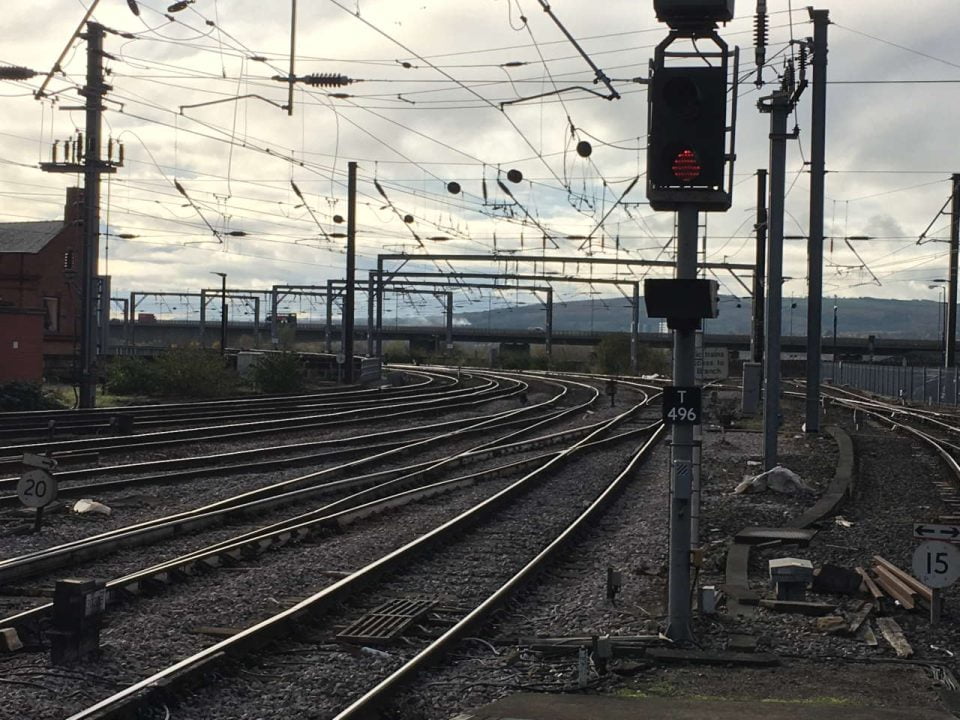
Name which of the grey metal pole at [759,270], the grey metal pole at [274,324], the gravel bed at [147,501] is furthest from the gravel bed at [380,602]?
the grey metal pole at [274,324]

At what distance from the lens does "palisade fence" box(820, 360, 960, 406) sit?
158ft

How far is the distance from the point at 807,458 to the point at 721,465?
7.17 ft

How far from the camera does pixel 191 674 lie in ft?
25.3

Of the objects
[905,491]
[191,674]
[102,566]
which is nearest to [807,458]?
[905,491]

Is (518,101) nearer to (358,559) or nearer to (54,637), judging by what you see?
(358,559)

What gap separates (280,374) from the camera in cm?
4541

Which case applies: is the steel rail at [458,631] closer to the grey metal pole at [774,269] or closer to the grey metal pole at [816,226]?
the grey metal pole at [774,269]

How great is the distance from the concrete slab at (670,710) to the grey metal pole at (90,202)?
81.8 ft

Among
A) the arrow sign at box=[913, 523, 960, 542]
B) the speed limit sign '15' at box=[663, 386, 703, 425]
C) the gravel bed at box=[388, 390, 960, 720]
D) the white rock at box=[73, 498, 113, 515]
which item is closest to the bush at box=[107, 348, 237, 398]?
the white rock at box=[73, 498, 113, 515]

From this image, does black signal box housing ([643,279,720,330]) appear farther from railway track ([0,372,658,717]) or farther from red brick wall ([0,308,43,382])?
red brick wall ([0,308,43,382])

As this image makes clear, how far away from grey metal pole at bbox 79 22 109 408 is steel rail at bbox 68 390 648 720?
18353 mm

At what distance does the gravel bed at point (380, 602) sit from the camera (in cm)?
751

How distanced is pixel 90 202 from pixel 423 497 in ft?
55.9

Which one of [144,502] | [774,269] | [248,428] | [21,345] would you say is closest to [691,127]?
[144,502]
